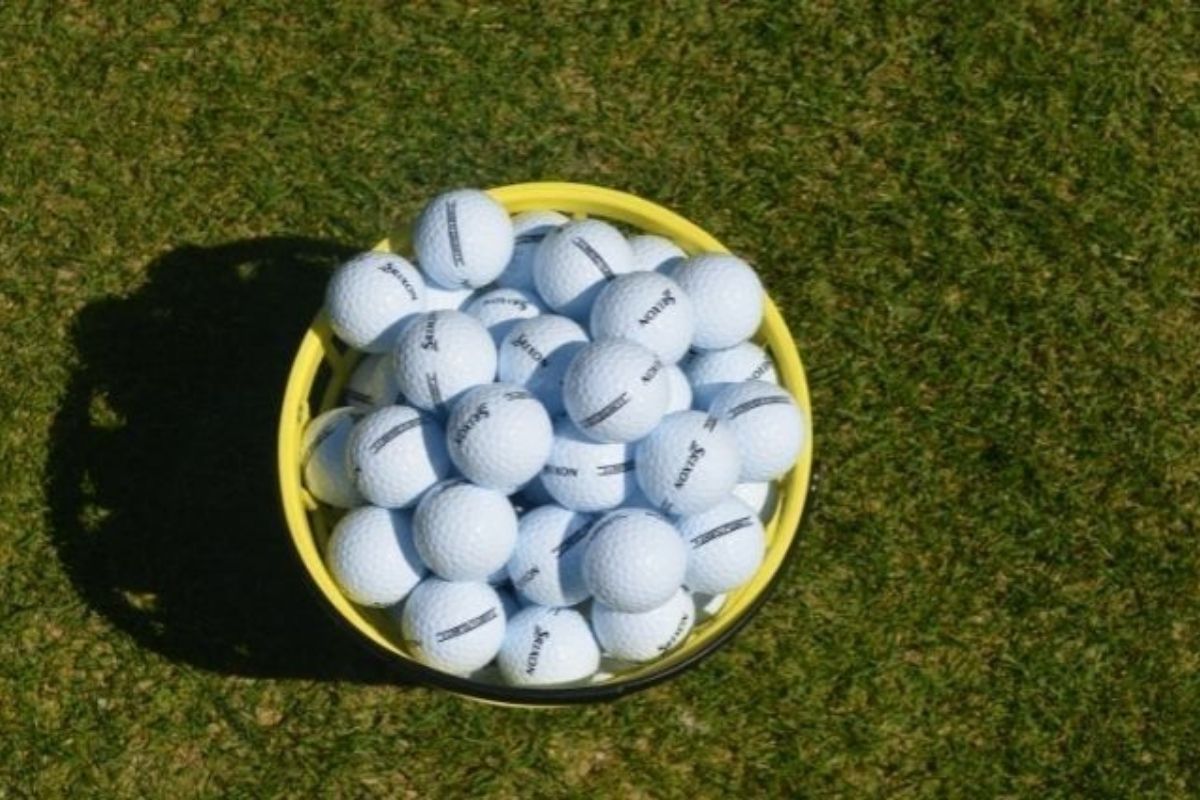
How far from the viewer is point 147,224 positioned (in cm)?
322

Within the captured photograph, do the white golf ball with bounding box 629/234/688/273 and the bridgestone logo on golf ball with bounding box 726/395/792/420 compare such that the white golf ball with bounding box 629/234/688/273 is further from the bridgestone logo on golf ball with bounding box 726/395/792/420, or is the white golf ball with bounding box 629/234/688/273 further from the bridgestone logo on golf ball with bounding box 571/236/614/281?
the bridgestone logo on golf ball with bounding box 726/395/792/420

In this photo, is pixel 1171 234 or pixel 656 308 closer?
pixel 656 308

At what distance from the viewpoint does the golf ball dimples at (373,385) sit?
2576 millimetres

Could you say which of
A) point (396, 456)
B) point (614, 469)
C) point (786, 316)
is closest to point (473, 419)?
point (396, 456)

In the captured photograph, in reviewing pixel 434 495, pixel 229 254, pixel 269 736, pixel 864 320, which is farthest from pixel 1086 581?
pixel 229 254

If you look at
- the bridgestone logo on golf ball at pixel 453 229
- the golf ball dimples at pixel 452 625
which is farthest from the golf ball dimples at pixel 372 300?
the golf ball dimples at pixel 452 625

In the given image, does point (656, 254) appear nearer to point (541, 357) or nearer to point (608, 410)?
point (541, 357)

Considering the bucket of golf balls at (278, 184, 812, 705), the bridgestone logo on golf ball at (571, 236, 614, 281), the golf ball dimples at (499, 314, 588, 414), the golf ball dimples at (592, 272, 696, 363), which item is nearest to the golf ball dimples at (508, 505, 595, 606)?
the bucket of golf balls at (278, 184, 812, 705)

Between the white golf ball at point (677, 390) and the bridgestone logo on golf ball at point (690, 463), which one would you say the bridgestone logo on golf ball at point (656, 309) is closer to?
the white golf ball at point (677, 390)

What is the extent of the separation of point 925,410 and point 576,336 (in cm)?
100

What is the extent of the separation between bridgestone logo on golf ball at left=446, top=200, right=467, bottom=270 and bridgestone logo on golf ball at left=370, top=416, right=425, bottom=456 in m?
0.30

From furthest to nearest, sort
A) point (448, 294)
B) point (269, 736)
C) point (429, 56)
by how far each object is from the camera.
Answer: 1. point (429, 56)
2. point (269, 736)
3. point (448, 294)

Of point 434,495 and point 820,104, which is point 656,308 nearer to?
point 434,495

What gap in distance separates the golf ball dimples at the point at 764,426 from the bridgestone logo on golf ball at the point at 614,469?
0.60 ft
